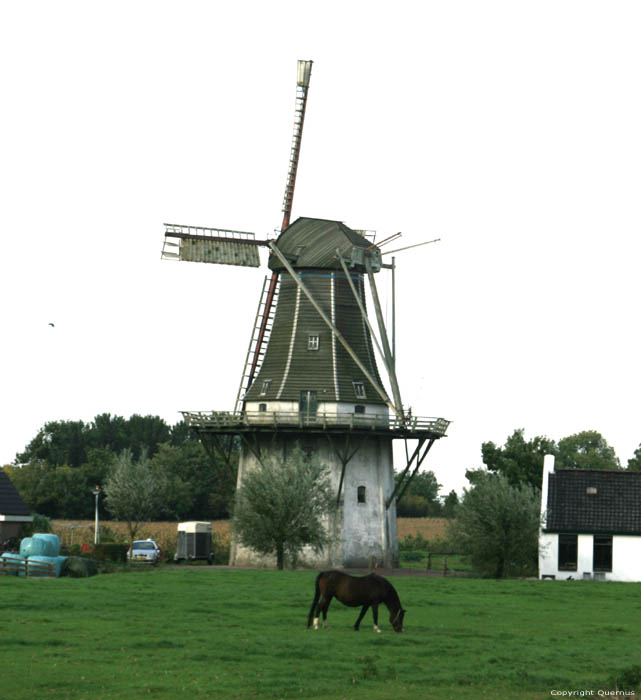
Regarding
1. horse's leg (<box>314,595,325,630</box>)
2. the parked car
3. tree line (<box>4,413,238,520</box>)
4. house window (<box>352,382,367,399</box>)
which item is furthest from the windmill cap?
tree line (<box>4,413,238,520</box>)

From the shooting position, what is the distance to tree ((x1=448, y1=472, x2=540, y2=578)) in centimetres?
5434

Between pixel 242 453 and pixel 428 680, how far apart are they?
137 feet

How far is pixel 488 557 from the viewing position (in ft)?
180

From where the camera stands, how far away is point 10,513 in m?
59.1

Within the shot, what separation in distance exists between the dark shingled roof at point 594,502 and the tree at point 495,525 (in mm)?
2102

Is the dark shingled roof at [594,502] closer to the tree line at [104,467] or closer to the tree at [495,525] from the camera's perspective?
the tree at [495,525]

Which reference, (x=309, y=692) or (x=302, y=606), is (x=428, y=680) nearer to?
(x=309, y=692)

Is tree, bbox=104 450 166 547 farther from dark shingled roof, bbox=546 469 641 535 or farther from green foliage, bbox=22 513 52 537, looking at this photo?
dark shingled roof, bbox=546 469 641 535

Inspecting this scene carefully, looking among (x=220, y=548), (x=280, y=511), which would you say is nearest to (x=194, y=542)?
(x=220, y=548)

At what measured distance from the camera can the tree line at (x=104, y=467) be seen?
117 m

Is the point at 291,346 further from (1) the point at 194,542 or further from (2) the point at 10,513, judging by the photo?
(2) the point at 10,513

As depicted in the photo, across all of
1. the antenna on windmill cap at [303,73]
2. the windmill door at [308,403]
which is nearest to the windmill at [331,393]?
the windmill door at [308,403]

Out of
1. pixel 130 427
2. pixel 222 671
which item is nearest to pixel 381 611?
pixel 222 671

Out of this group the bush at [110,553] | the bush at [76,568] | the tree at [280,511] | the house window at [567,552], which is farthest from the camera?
the house window at [567,552]
